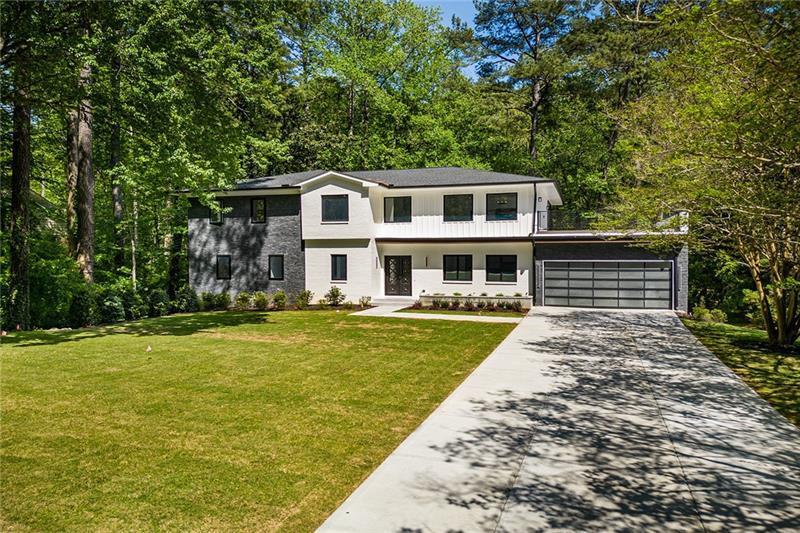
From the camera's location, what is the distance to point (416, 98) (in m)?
34.9

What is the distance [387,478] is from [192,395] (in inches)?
178

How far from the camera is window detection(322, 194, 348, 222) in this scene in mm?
23844

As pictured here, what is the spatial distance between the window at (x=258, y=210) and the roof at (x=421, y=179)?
846 mm

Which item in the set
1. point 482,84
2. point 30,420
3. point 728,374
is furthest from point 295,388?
point 482,84

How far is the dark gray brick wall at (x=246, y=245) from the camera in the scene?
2458 centimetres

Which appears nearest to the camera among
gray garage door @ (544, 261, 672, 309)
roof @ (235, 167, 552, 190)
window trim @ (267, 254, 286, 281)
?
gray garage door @ (544, 261, 672, 309)

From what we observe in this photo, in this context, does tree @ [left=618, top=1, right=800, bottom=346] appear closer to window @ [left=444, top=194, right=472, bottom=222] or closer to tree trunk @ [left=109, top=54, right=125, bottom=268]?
window @ [left=444, top=194, right=472, bottom=222]

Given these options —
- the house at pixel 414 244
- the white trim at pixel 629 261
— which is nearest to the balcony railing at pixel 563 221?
the house at pixel 414 244

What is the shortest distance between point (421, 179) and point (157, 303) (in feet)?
44.9

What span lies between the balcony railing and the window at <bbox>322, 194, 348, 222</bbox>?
932 centimetres

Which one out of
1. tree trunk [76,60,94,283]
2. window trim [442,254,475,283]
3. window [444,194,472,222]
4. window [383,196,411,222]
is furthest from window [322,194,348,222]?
tree trunk [76,60,94,283]

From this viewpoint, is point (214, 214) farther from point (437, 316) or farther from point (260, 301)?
point (437, 316)

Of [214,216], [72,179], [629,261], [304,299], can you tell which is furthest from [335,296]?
[629,261]

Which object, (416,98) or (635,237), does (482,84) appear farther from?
(635,237)
